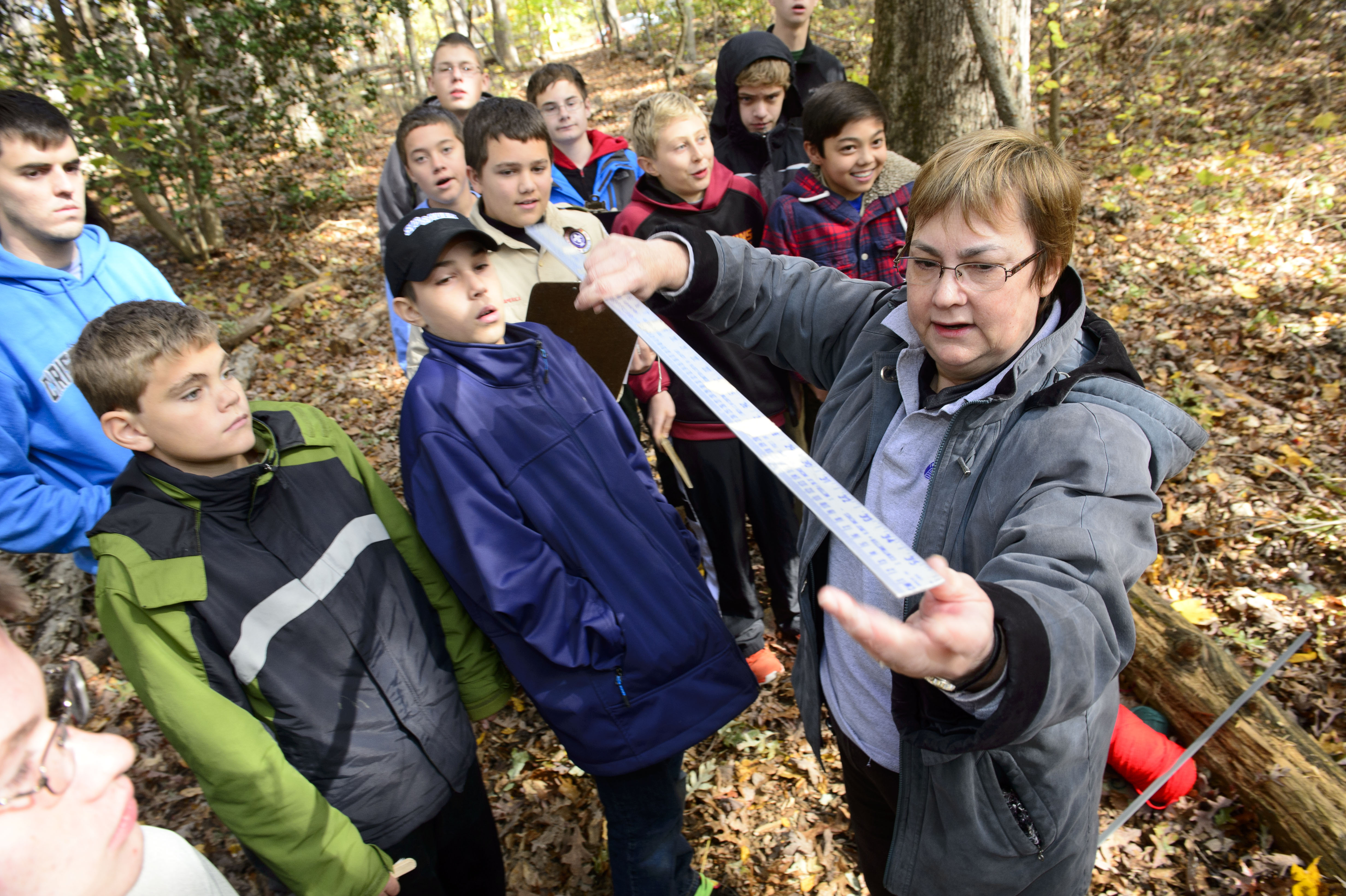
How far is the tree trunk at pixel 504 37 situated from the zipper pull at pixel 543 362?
74.2 feet

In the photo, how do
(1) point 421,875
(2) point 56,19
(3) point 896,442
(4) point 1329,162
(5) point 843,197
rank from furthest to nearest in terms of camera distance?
(2) point 56,19 < (4) point 1329,162 < (5) point 843,197 < (1) point 421,875 < (3) point 896,442

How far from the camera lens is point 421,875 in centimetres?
234

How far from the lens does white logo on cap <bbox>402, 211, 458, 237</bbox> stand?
2.43 metres

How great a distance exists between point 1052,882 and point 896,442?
1178 millimetres

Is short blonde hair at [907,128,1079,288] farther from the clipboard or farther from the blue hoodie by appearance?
the blue hoodie

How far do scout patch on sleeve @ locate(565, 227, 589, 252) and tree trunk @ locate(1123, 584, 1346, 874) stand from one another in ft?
9.73

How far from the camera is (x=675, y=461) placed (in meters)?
3.40

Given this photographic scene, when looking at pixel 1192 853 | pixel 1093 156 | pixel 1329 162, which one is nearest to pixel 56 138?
pixel 1192 853

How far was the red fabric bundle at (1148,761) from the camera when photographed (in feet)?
9.52

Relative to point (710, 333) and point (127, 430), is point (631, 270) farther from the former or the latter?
point (127, 430)

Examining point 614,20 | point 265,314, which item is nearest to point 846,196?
point 265,314

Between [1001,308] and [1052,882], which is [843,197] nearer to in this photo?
[1001,308]

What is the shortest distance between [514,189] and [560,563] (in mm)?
1898

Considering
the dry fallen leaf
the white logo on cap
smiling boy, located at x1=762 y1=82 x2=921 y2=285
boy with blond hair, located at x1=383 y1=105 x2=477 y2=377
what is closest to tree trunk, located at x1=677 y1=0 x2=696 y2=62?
boy with blond hair, located at x1=383 y1=105 x2=477 y2=377
